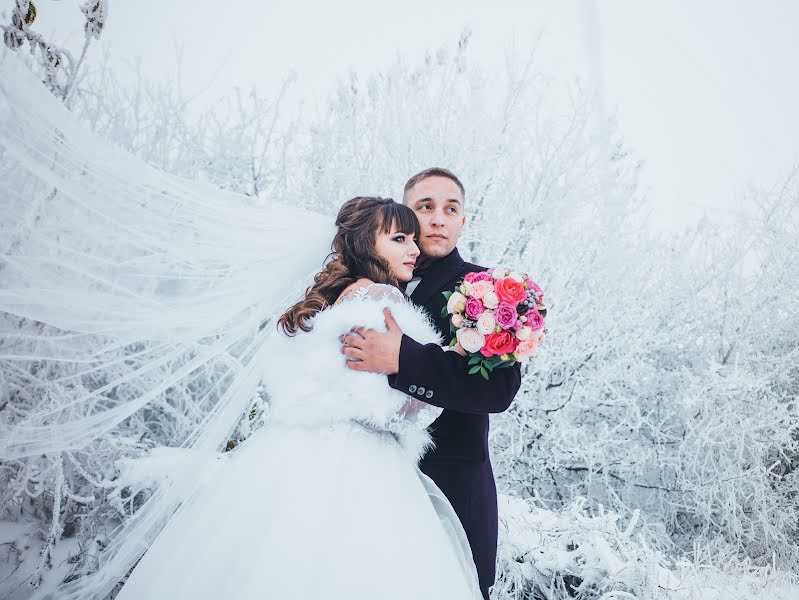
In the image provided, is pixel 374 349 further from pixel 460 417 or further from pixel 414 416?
pixel 460 417

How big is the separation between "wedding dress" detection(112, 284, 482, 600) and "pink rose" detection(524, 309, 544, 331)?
0.41 metres

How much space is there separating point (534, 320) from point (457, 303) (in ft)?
1.03

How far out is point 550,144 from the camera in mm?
5973

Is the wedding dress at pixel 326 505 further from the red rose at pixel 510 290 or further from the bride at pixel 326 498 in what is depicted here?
the red rose at pixel 510 290

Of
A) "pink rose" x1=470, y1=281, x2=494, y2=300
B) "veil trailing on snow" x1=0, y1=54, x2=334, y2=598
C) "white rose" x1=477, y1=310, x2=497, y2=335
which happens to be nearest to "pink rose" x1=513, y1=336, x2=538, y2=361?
"white rose" x1=477, y1=310, x2=497, y2=335

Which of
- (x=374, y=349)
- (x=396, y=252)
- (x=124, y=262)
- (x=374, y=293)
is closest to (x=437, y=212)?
(x=396, y=252)

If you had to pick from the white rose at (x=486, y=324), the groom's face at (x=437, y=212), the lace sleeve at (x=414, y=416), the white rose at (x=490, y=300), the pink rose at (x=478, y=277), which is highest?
the groom's face at (x=437, y=212)

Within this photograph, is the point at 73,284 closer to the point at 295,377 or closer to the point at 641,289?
the point at 295,377

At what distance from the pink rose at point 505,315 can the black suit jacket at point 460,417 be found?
0.69ft

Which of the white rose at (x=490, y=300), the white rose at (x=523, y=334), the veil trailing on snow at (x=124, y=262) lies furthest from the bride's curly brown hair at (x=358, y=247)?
the white rose at (x=523, y=334)

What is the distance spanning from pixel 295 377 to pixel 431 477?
29.0 inches

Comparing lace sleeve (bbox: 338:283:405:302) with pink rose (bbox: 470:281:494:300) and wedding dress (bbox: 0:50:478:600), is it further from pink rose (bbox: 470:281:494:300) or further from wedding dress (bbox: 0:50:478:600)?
pink rose (bbox: 470:281:494:300)

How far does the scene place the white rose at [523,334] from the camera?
6.25 feet

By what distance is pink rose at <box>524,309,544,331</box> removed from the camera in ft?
6.39
